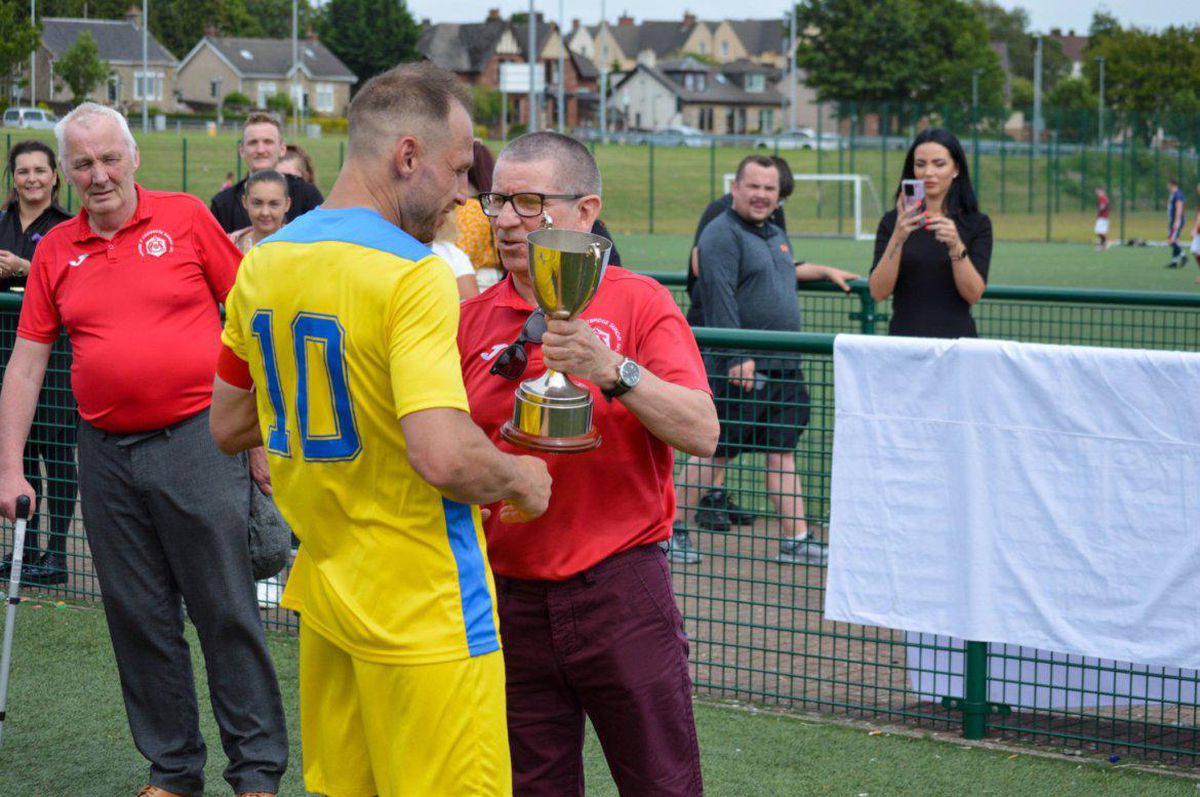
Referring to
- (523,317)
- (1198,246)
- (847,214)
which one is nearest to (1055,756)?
A: (523,317)

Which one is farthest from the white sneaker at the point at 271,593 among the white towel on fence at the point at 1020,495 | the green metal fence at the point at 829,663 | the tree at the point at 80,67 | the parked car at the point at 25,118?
the tree at the point at 80,67

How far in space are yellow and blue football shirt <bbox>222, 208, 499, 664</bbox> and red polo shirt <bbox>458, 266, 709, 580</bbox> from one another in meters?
0.33

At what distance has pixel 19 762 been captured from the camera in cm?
495

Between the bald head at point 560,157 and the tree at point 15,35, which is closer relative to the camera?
the bald head at point 560,157

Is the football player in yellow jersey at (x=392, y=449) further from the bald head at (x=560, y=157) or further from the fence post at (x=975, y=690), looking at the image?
the fence post at (x=975, y=690)

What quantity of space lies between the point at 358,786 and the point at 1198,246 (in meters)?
28.1

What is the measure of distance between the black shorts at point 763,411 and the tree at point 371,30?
103501mm

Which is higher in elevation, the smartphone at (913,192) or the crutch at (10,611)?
the smartphone at (913,192)

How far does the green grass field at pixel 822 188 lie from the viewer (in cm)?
4566

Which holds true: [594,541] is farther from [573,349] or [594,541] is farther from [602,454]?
[573,349]

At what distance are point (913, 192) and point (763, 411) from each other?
1.48 meters

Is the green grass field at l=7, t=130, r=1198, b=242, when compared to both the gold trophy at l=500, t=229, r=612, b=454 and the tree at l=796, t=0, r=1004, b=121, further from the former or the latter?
the gold trophy at l=500, t=229, r=612, b=454

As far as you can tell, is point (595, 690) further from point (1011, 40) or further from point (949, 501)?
point (1011, 40)

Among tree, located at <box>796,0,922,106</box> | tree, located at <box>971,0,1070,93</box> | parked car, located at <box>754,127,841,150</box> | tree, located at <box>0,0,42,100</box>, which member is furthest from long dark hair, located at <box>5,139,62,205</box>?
tree, located at <box>971,0,1070,93</box>
